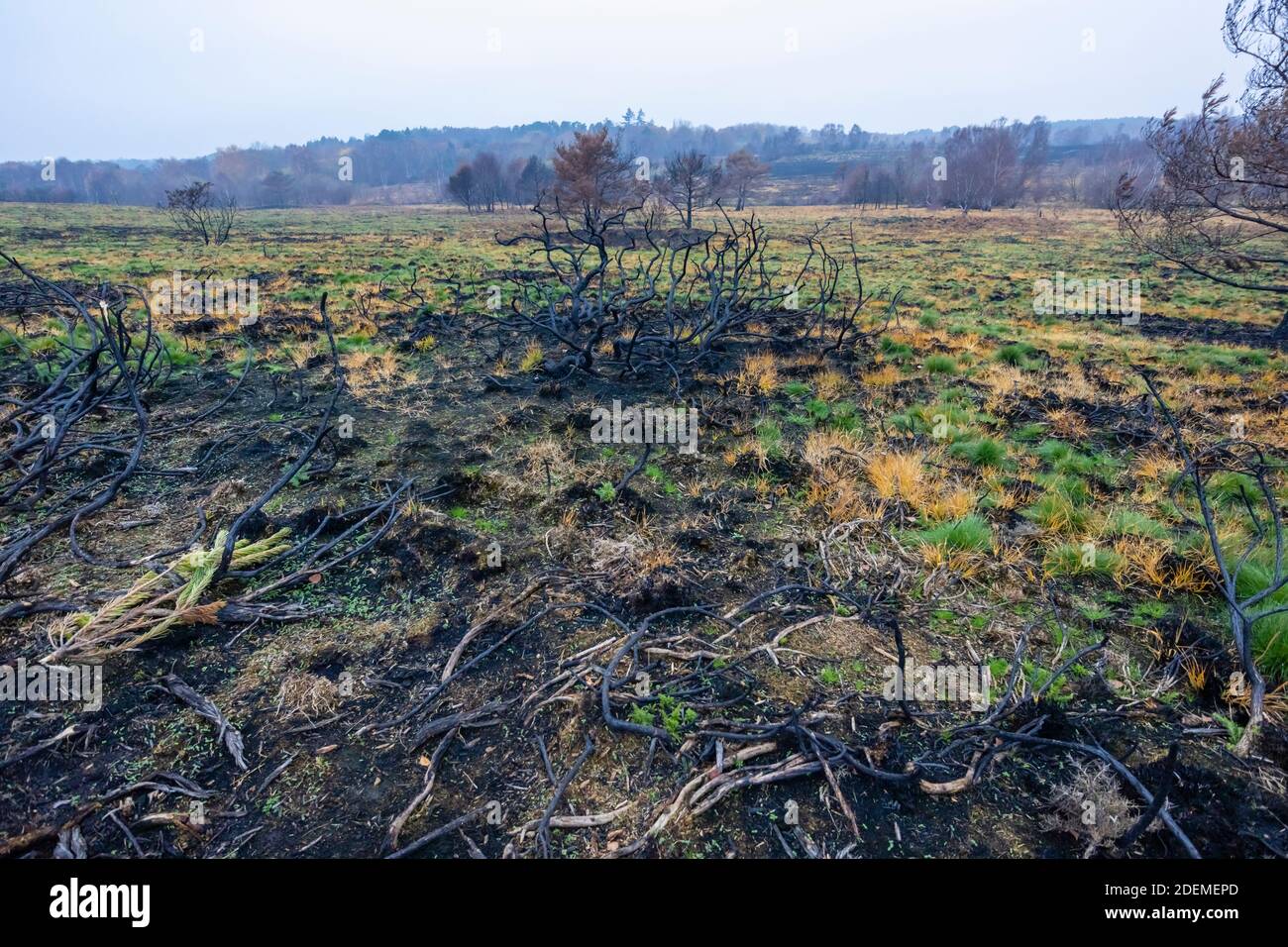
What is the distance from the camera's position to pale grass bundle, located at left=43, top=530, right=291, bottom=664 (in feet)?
9.89

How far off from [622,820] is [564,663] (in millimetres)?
949

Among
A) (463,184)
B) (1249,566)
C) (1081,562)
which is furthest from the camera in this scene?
(463,184)

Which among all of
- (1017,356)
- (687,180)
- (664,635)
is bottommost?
(664,635)

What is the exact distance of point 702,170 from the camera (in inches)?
1682

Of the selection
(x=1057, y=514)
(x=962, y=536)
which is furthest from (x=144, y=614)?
(x=1057, y=514)

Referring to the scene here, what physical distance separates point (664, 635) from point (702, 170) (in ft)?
151

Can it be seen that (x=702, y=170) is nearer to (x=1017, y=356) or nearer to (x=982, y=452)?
(x=1017, y=356)

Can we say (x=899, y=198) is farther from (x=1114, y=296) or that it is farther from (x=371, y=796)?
(x=371, y=796)

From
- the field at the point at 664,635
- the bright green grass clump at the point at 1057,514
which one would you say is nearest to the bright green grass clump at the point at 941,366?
the field at the point at 664,635

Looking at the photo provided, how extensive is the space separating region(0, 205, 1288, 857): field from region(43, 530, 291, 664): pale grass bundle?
5 centimetres

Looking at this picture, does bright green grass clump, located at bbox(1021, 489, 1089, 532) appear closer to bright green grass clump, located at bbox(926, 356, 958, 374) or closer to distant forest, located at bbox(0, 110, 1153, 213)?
bright green grass clump, located at bbox(926, 356, 958, 374)

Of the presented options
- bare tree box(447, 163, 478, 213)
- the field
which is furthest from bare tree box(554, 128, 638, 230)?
bare tree box(447, 163, 478, 213)

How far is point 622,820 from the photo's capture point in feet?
7.63
